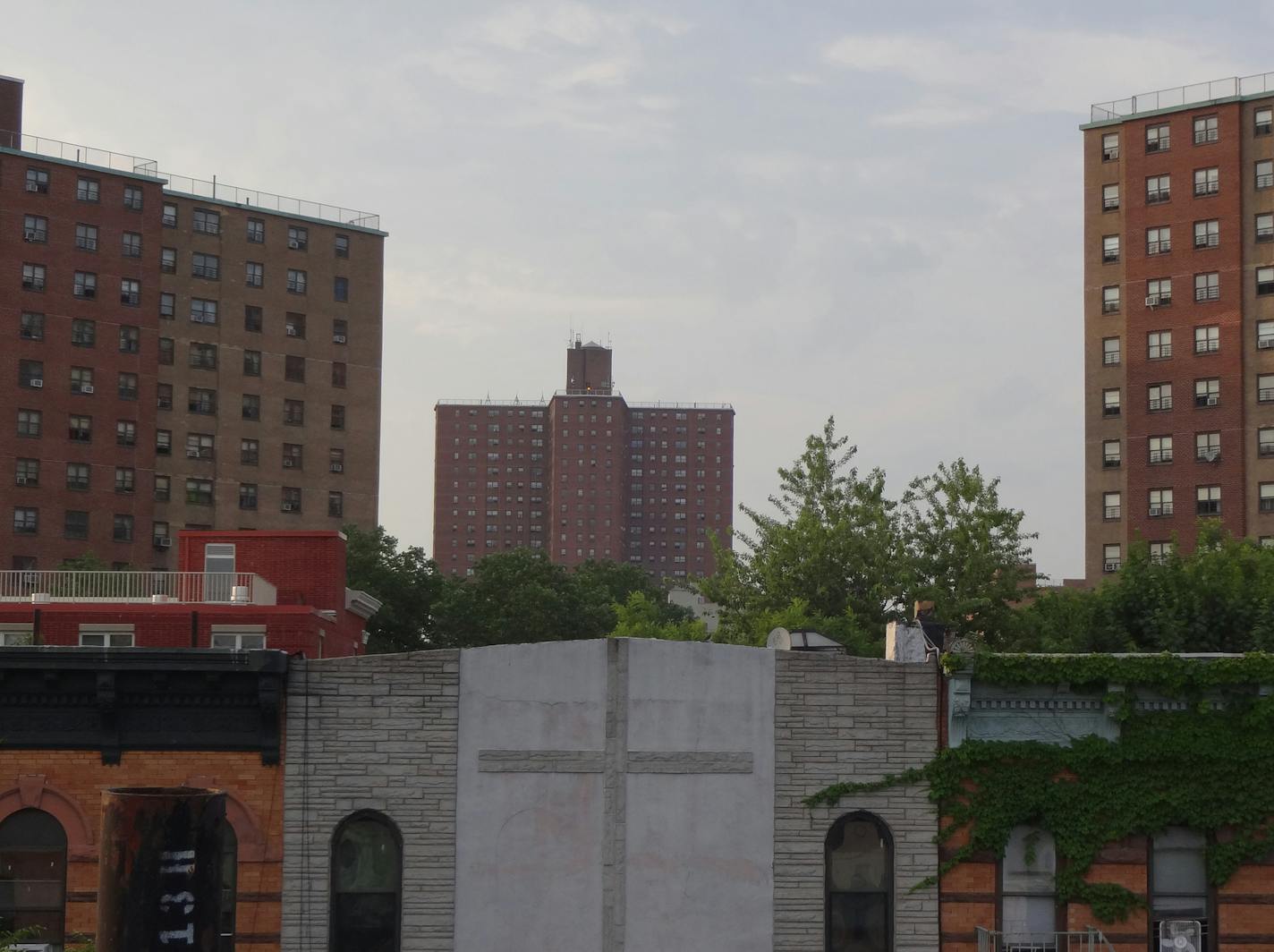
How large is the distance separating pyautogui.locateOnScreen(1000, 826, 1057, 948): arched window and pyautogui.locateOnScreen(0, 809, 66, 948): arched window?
44.2ft

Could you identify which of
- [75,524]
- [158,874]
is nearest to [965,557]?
[158,874]

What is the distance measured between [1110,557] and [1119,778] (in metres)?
83.2

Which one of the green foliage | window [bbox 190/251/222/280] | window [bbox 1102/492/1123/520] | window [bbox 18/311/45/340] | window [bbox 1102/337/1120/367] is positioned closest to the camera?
the green foliage

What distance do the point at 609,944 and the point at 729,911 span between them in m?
1.77

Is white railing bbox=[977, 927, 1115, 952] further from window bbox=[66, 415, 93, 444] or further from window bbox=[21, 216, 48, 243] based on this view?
window bbox=[21, 216, 48, 243]

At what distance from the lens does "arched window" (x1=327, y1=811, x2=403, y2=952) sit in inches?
947

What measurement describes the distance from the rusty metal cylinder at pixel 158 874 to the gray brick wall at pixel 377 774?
9464 mm

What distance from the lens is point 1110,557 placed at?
104688mm

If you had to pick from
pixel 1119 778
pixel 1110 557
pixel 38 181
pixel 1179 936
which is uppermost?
pixel 38 181

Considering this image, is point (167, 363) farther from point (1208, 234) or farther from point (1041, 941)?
Answer: point (1041, 941)

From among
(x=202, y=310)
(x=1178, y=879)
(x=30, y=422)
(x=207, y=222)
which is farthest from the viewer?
(x=207, y=222)

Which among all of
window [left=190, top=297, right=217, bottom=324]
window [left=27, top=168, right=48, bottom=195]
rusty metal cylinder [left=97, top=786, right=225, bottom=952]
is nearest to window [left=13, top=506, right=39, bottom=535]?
window [left=190, top=297, right=217, bottom=324]

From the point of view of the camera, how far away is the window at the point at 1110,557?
4104 inches

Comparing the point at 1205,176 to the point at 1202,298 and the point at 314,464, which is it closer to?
the point at 1202,298
